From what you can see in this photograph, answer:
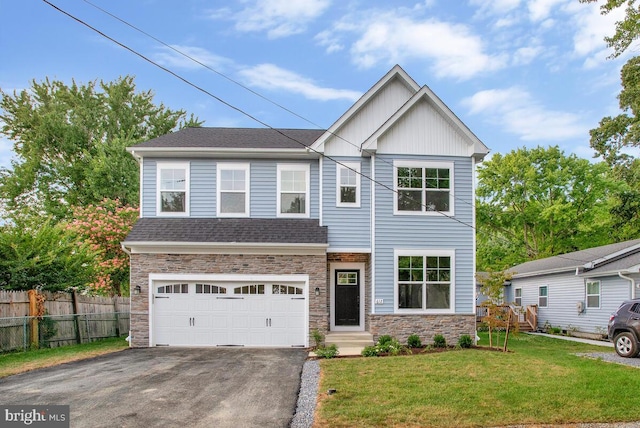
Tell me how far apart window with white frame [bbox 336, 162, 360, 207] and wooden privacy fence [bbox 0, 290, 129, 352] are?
9.24 m

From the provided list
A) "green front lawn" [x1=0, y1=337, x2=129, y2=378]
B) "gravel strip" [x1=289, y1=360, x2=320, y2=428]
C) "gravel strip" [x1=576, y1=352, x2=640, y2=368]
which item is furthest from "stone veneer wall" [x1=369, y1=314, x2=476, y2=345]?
"green front lawn" [x1=0, y1=337, x2=129, y2=378]

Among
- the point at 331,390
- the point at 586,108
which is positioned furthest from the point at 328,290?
the point at 586,108

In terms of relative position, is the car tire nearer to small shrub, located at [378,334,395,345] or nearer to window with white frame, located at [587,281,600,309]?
small shrub, located at [378,334,395,345]

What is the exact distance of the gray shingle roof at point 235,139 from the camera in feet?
55.3

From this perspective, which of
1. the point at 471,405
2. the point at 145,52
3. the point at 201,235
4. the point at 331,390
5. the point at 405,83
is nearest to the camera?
the point at 471,405

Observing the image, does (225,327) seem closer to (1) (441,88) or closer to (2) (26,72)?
(1) (441,88)

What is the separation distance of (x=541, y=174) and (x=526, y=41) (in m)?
19.5

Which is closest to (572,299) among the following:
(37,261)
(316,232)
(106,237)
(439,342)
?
(439,342)

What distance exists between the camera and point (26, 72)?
31703mm

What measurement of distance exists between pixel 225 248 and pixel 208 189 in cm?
226

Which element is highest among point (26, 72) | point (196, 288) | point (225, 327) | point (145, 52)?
point (26, 72)

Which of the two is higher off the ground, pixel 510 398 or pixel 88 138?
pixel 88 138

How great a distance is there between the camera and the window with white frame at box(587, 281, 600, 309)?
20.2 metres

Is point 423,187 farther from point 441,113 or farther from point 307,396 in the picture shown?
point 307,396
